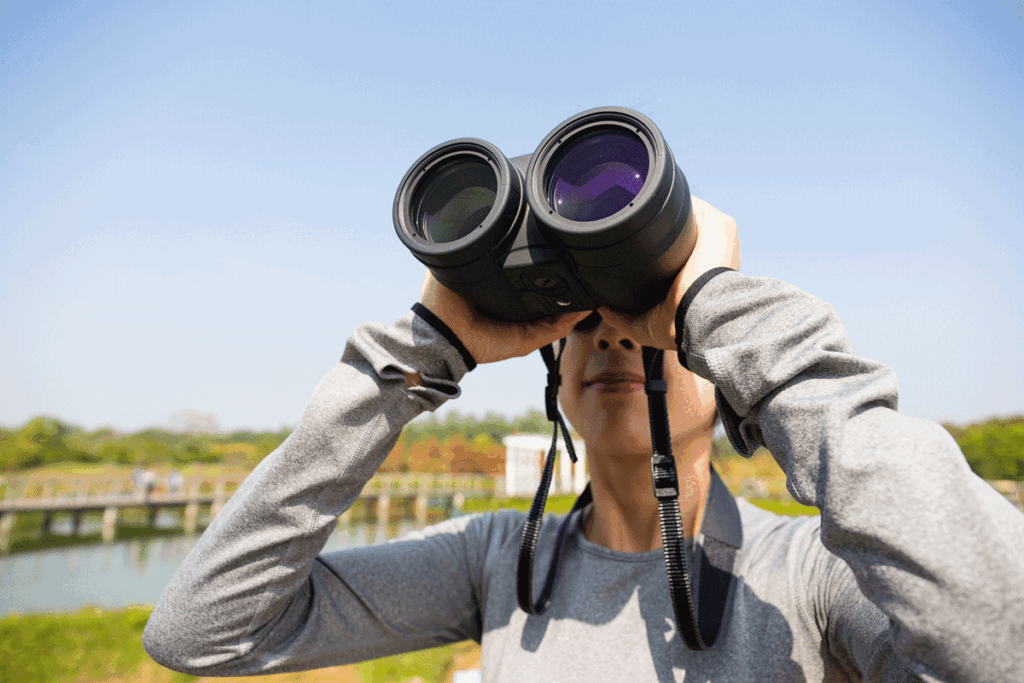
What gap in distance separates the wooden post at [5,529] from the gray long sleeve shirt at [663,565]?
75.3 ft

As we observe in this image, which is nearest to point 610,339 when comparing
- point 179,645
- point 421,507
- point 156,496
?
point 179,645

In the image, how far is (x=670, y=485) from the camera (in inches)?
36.1

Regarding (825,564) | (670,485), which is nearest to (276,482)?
(670,485)

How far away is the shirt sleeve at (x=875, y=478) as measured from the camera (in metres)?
0.53

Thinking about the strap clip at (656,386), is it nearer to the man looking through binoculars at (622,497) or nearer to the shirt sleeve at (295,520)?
the man looking through binoculars at (622,497)

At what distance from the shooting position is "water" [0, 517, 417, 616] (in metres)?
12.2

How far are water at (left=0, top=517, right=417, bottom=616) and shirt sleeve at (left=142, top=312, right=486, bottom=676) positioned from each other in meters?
10.4

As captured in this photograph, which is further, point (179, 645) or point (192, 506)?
point (192, 506)

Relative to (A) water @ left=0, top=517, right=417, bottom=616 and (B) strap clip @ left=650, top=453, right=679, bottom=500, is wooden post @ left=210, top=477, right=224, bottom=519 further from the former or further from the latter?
(B) strap clip @ left=650, top=453, right=679, bottom=500

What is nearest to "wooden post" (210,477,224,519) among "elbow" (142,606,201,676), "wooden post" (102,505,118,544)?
"wooden post" (102,505,118,544)

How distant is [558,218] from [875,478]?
493 mm

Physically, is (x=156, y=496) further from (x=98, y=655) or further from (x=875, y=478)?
(x=875, y=478)

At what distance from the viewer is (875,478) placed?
586 millimetres

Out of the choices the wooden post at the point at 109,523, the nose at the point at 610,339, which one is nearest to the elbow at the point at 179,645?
the nose at the point at 610,339
